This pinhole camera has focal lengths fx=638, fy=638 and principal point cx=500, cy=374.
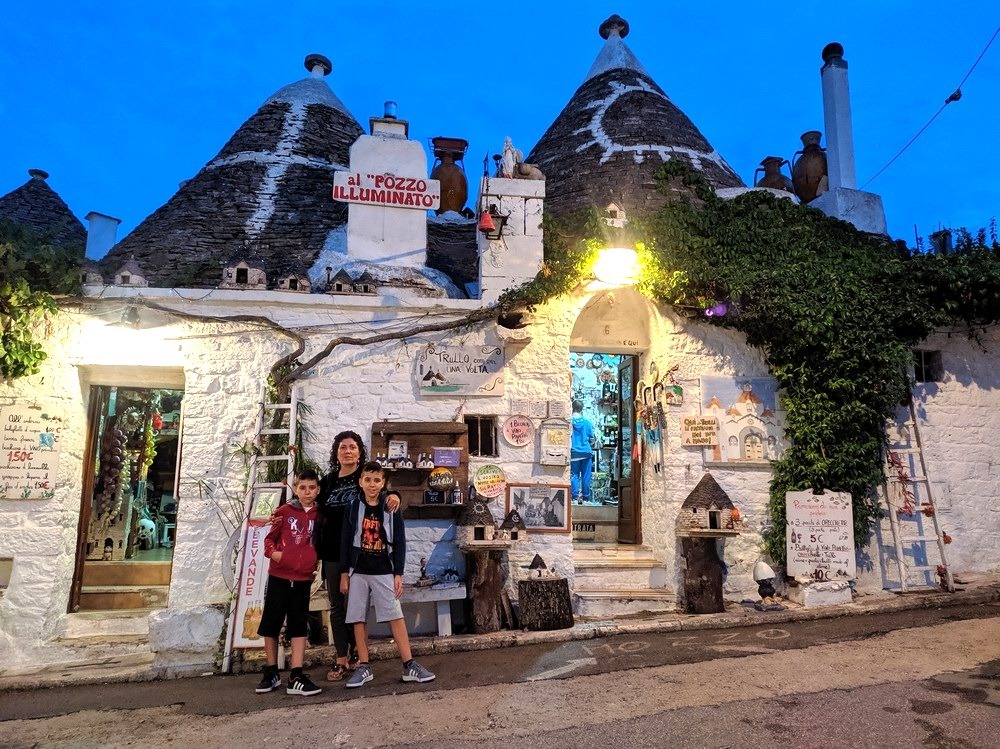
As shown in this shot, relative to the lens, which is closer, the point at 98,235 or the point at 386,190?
the point at 386,190

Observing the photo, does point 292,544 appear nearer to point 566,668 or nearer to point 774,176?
point 566,668

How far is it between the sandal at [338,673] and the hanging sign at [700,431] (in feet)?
12.9

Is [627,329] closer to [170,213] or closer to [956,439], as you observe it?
[956,439]

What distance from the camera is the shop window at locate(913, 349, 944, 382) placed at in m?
7.34

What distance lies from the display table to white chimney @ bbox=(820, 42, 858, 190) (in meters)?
6.30

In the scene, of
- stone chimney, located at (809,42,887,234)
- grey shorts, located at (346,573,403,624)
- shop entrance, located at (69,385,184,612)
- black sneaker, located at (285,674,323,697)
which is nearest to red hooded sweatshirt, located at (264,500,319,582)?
grey shorts, located at (346,573,403,624)

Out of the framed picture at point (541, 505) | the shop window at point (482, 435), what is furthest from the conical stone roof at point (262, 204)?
the framed picture at point (541, 505)

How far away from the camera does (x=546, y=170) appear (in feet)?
30.6

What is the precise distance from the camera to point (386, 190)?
7.09m

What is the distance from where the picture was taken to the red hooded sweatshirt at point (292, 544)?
4410 mm

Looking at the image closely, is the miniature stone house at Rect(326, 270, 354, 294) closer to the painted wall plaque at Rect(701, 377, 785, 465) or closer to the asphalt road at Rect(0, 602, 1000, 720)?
the asphalt road at Rect(0, 602, 1000, 720)

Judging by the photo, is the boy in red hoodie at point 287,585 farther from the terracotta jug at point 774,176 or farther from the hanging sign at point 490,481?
the terracotta jug at point 774,176

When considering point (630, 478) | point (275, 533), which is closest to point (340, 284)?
point (275, 533)

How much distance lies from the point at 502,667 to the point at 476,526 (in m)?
1.27
